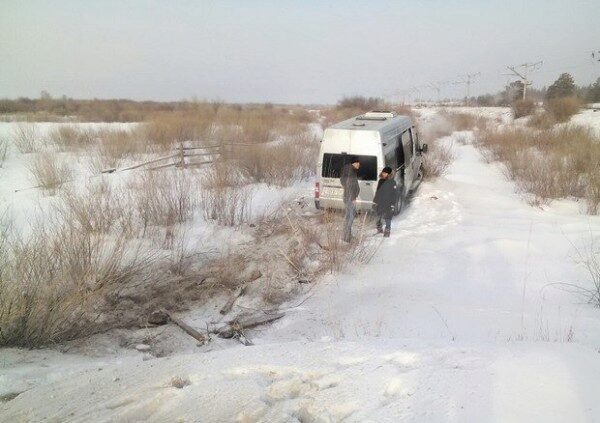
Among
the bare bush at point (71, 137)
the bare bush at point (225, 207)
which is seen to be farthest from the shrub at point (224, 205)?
the bare bush at point (71, 137)

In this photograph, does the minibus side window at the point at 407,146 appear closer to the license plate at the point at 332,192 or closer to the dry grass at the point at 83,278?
the license plate at the point at 332,192

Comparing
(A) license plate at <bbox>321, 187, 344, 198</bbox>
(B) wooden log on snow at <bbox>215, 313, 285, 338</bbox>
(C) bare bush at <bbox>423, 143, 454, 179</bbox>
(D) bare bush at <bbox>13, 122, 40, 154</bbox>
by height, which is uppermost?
(D) bare bush at <bbox>13, 122, 40, 154</bbox>

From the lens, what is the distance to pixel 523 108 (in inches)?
1287

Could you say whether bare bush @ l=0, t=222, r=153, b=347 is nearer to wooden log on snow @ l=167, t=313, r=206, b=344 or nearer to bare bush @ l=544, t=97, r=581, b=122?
wooden log on snow @ l=167, t=313, r=206, b=344

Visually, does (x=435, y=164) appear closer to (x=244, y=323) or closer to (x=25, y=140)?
(x=244, y=323)

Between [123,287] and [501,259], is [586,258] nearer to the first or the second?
[501,259]

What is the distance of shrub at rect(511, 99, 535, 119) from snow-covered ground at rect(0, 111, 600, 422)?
103 feet

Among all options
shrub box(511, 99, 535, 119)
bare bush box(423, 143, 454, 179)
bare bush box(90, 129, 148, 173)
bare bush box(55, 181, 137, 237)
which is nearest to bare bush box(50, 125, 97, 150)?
bare bush box(90, 129, 148, 173)

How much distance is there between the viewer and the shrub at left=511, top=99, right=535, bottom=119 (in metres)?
32.3

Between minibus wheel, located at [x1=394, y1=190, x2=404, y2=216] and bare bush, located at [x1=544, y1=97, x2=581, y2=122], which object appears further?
bare bush, located at [x1=544, y1=97, x2=581, y2=122]

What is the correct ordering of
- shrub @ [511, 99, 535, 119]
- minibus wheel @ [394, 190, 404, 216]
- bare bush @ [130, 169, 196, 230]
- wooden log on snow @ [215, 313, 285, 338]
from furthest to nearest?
shrub @ [511, 99, 535, 119] < minibus wheel @ [394, 190, 404, 216] < bare bush @ [130, 169, 196, 230] < wooden log on snow @ [215, 313, 285, 338]

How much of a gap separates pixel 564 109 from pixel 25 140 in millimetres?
31676

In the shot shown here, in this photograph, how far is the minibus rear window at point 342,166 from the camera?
8469 mm

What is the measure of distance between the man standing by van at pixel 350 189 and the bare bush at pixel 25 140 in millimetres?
16057
